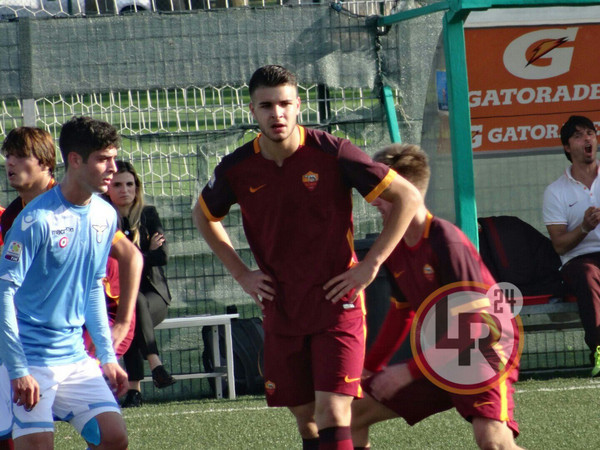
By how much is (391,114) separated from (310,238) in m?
4.50

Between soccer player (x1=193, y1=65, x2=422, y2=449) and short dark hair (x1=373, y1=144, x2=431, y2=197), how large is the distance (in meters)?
0.32

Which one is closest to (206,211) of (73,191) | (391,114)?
(73,191)

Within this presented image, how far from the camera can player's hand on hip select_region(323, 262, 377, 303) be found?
14.2 ft

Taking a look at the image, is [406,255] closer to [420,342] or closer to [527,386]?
[420,342]

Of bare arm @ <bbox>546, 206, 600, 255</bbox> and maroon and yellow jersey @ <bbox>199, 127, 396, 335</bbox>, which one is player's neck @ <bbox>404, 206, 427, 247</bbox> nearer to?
maroon and yellow jersey @ <bbox>199, 127, 396, 335</bbox>

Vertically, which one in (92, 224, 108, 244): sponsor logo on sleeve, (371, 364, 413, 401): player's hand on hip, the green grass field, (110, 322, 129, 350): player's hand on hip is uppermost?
(92, 224, 108, 244): sponsor logo on sleeve

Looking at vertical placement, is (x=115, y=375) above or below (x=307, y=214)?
below

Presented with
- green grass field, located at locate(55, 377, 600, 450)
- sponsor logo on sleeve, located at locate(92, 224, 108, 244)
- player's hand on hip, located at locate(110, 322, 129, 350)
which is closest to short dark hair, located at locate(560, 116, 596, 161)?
green grass field, located at locate(55, 377, 600, 450)

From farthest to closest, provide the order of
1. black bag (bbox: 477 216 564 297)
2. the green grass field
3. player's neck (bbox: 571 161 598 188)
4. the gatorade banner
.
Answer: the gatorade banner, player's neck (bbox: 571 161 598 188), black bag (bbox: 477 216 564 297), the green grass field

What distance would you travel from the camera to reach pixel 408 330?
4.68 m

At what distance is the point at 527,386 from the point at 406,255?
3675mm

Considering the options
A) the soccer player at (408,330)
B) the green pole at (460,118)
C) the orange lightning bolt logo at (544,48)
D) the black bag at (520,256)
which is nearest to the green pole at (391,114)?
the black bag at (520,256)

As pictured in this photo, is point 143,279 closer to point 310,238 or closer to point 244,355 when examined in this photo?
point 244,355

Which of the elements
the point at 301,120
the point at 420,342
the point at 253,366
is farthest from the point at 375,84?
the point at 420,342
